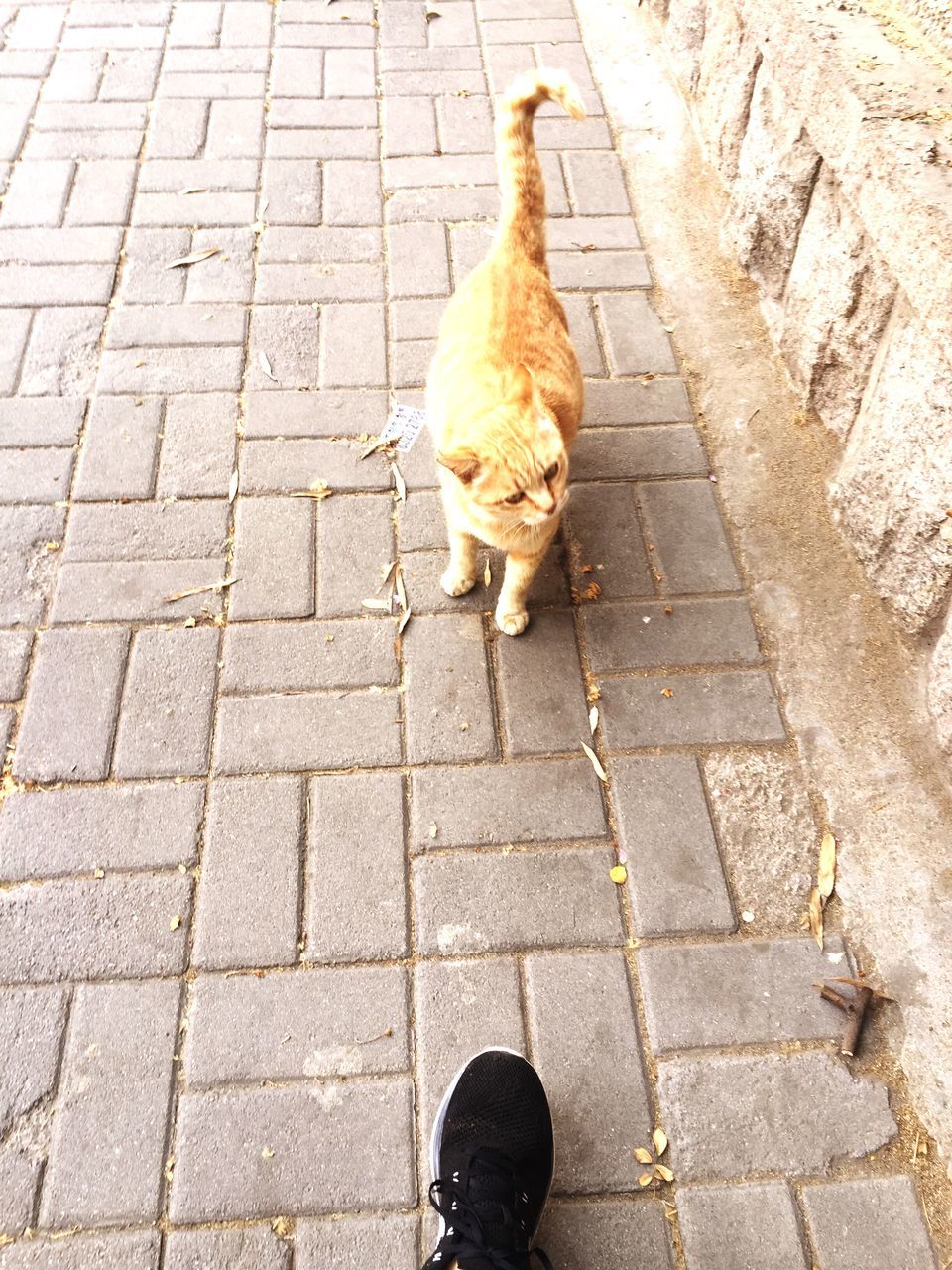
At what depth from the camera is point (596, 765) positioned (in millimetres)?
2377

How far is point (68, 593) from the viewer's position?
2.63 metres

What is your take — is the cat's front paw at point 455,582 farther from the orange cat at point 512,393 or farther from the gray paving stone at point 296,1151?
the gray paving stone at point 296,1151

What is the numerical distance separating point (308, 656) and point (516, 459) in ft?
2.77

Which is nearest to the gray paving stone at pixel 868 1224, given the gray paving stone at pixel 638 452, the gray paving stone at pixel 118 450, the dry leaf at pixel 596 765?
the dry leaf at pixel 596 765

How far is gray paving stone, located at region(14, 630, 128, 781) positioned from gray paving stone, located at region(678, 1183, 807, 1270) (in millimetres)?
1683

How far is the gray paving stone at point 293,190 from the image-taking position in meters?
3.60

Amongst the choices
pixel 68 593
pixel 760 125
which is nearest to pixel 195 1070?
pixel 68 593

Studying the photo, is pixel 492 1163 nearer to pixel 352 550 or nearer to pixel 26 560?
pixel 352 550

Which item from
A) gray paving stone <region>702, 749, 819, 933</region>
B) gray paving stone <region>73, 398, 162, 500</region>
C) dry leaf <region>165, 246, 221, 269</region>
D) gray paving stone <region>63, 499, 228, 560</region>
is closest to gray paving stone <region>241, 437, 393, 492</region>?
gray paving stone <region>63, 499, 228, 560</region>

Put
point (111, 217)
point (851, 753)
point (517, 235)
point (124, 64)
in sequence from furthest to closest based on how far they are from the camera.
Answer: point (124, 64), point (111, 217), point (517, 235), point (851, 753)

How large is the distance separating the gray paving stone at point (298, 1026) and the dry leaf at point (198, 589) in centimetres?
107

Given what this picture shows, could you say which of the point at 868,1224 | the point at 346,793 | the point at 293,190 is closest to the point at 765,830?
the point at 868,1224

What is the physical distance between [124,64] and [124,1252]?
4535mm

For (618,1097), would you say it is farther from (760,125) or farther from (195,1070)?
(760,125)
